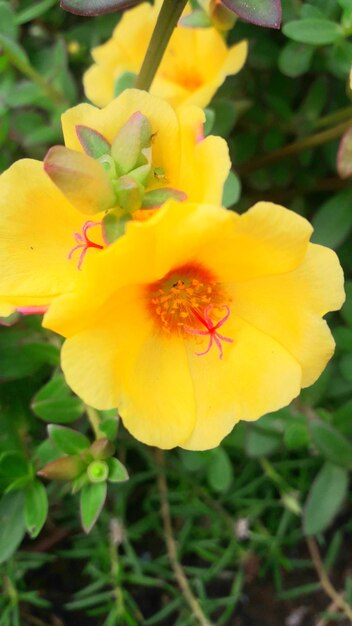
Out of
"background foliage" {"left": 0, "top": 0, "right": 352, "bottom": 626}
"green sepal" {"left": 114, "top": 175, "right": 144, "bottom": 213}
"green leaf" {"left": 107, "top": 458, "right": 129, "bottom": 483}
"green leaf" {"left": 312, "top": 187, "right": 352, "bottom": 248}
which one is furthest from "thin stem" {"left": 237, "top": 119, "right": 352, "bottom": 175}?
"green leaf" {"left": 107, "top": 458, "right": 129, "bottom": 483}

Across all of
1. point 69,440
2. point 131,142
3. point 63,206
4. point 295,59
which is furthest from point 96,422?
point 295,59

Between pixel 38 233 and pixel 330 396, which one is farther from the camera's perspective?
pixel 330 396

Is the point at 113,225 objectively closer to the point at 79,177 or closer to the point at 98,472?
the point at 79,177

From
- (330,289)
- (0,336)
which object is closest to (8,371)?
(0,336)

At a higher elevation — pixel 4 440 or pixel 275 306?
pixel 275 306

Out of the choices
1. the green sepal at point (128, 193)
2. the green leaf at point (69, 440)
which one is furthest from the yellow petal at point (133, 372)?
the green leaf at point (69, 440)

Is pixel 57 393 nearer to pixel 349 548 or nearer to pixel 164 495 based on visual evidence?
pixel 164 495

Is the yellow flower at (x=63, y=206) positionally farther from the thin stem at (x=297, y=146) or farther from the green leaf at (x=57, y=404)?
the thin stem at (x=297, y=146)
